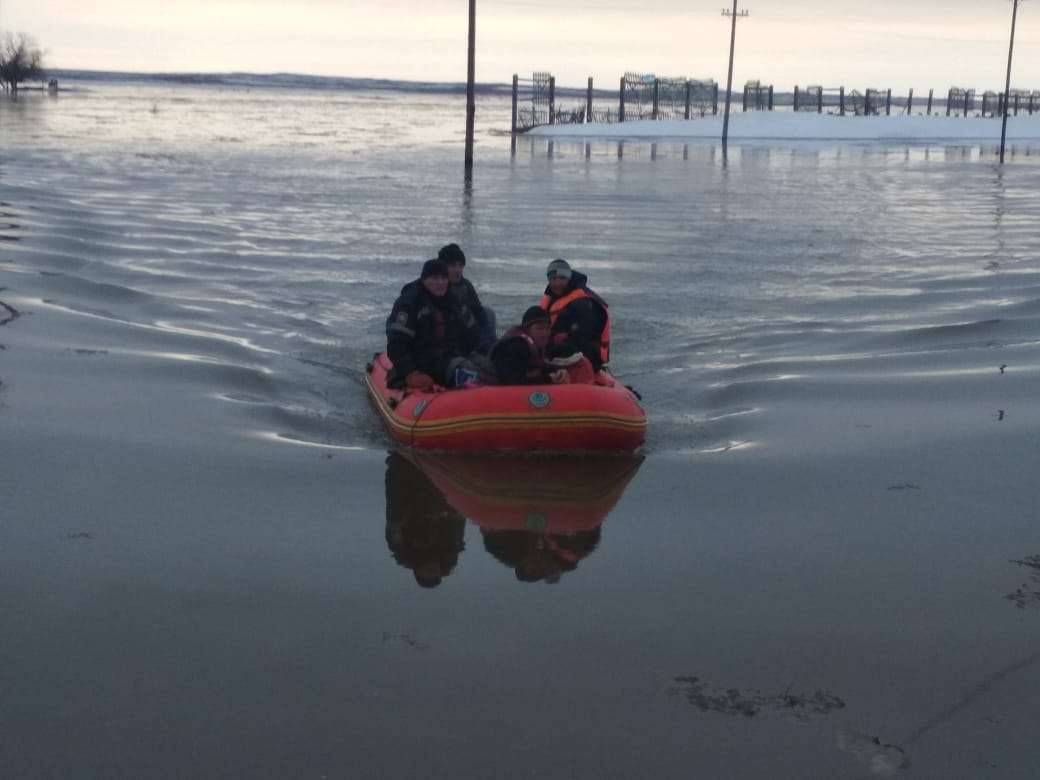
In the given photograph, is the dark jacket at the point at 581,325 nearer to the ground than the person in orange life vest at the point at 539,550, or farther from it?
farther from it

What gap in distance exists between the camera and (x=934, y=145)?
195 feet

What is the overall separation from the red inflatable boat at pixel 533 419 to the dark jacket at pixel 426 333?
0.71m

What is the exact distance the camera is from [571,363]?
1006 cm

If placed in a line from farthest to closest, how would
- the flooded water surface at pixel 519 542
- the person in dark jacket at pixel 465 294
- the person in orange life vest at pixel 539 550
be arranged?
the person in dark jacket at pixel 465 294 < the person in orange life vest at pixel 539 550 < the flooded water surface at pixel 519 542

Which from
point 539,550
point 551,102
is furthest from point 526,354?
point 551,102

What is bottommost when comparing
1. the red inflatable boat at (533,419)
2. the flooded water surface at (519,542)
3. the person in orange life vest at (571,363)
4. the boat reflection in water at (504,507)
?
the boat reflection in water at (504,507)

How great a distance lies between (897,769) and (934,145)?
5750 cm

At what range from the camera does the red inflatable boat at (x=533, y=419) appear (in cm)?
953

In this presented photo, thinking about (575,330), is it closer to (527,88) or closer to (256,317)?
(256,317)

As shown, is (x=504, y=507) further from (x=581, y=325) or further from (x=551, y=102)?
(x=551, y=102)

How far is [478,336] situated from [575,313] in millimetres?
782

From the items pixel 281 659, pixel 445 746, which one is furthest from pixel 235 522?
pixel 445 746

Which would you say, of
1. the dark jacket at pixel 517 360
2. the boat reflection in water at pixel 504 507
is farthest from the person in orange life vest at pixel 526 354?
the boat reflection in water at pixel 504 507

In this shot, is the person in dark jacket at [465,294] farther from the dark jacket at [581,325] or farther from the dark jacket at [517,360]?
the dark jacket at [517,360]
